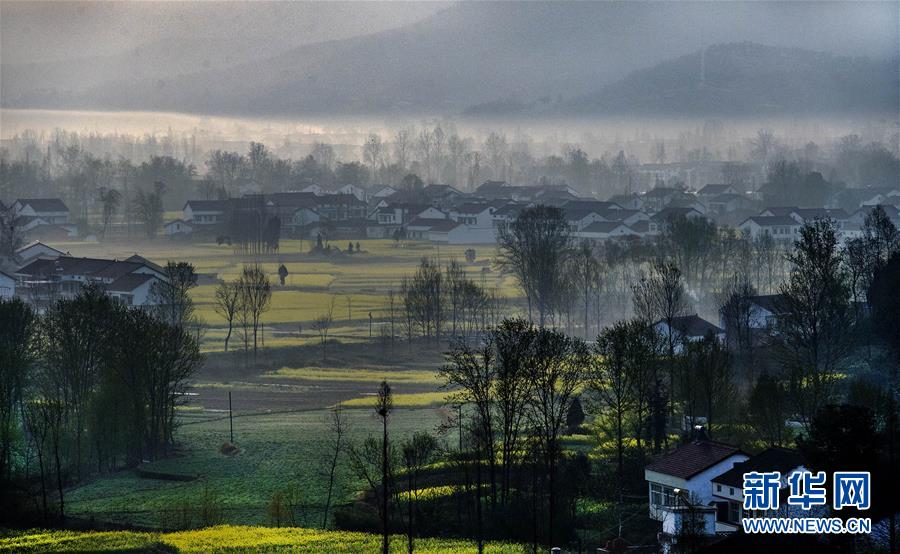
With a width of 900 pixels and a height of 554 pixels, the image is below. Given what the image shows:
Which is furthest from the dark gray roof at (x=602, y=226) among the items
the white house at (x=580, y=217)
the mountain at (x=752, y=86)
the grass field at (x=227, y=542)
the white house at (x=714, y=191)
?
the mountain at (x=752, y=86)

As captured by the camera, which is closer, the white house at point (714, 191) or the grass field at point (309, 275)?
the grass field at point (309, 275)

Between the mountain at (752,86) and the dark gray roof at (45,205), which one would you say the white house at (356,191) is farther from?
the mountain at (752,86)

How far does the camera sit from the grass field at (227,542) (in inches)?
632

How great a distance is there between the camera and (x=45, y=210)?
5900 centimetres

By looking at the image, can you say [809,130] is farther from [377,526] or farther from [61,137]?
[377,526]

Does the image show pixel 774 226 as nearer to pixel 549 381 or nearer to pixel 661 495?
pixel 549 381

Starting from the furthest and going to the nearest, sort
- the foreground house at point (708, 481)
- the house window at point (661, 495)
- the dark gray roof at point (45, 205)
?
the dark gray roof at point (45, 205), the house window at point (661, 495), the foreground house at point (708, 481)

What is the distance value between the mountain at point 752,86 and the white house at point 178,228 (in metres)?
103

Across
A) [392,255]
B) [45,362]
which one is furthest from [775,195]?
[45,362]

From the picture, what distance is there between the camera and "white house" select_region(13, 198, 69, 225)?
2295 inches

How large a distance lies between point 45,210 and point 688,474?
4790 cm

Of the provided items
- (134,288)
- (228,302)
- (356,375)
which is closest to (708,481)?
(356,375)

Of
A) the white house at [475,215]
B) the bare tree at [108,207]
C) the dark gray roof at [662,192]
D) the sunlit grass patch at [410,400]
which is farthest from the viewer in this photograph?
the dark gray roof at [662,192]

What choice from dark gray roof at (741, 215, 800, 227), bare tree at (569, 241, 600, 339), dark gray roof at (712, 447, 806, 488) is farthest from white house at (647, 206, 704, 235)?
dark gray roof at (712, 447, 806, 488)
